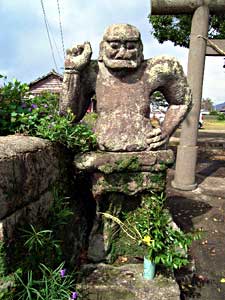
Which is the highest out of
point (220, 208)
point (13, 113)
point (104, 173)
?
point (13, 113)

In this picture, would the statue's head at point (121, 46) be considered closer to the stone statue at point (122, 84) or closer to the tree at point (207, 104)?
the stone statue at point (122, 84)

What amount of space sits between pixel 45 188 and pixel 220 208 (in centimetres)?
278

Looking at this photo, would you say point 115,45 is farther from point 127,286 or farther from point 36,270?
point 127,286

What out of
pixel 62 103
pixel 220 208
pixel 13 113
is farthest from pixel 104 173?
pixel 220 208

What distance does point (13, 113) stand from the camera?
6.16 ft

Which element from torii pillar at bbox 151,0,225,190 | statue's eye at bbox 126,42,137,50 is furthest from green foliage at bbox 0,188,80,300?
A: torii pillar at bbox 151,0,225,190

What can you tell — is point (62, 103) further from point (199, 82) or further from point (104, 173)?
point (199, 82)

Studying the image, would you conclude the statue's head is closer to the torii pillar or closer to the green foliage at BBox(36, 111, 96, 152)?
the green foliage at BBox(36, 111, 96, 152)

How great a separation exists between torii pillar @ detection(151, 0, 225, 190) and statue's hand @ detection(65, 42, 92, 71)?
2.86 m

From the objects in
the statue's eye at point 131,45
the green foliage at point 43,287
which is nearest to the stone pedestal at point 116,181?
the green foliage at point 43,287

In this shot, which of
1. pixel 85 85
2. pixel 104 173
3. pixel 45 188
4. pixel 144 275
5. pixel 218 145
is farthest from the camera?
pixel 218 145

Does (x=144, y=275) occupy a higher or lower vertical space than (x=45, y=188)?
lower

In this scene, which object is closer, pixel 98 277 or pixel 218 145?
pixel 98 277

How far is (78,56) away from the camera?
6.39 feet
